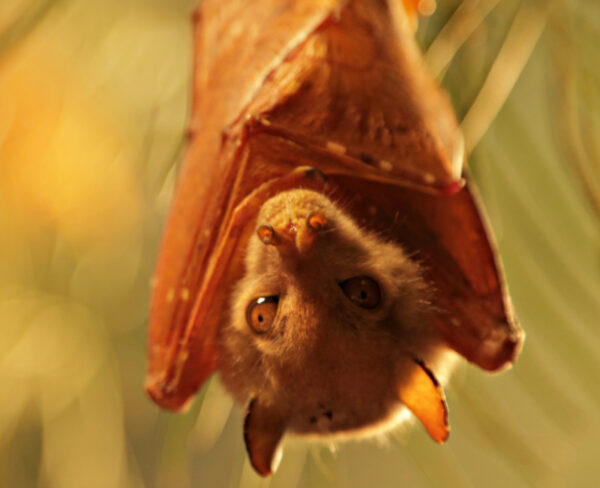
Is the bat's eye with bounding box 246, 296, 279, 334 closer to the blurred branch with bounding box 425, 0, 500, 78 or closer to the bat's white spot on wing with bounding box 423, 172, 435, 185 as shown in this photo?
the bat's white spot on wing with bounding box 423, 172, 435, 185

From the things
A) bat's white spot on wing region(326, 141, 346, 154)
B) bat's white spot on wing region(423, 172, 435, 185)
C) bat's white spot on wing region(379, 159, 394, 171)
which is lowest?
bat's white spot on wing region(326, 141, 346, 154)

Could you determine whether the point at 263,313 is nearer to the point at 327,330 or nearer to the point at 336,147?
the point at 327,330

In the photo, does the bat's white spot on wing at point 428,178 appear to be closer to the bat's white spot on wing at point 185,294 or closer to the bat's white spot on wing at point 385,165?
the bat's white spot on wing at point 385,165

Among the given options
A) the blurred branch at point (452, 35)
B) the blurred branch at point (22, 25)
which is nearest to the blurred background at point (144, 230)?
the blurred branch at point (452, 35)

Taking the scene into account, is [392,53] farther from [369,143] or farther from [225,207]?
[225,207]

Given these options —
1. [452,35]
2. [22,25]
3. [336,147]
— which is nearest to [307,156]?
[336,147]

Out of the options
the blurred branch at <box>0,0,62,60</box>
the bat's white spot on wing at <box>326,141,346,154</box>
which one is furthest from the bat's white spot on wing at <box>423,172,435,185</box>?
the blurred branch at <box>0,0,62,60</box>
